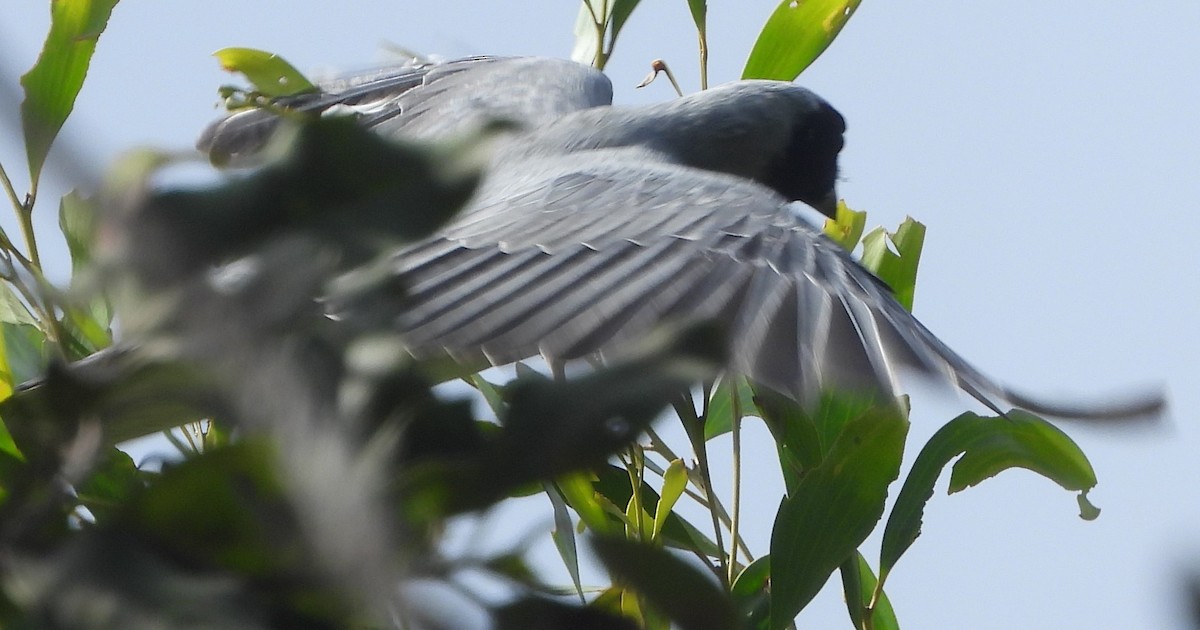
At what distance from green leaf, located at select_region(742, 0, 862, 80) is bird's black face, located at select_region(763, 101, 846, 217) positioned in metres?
0.92

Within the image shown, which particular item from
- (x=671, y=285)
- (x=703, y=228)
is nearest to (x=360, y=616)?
(x=671, y=285)

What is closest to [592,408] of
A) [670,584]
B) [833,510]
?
[670,584]

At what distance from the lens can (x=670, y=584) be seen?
34 cm

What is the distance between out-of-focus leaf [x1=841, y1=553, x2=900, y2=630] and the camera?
1.52 meters

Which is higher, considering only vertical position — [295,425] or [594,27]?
[295,425]

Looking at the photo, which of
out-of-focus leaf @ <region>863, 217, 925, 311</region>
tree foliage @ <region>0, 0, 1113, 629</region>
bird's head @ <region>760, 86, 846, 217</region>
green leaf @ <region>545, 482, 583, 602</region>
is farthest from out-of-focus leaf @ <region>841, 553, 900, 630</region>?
bird's head @ <region>760, 86, 846, 217</region>

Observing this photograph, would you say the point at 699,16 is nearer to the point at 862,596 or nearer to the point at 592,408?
the point at 862,596

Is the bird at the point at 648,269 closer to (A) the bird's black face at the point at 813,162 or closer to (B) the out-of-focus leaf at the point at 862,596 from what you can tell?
(B) the out-of-focus leaf at the point at 862,596

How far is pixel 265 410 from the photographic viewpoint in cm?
29

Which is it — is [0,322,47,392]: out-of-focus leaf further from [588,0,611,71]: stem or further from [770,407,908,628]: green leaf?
[588,0,611,71]: stem

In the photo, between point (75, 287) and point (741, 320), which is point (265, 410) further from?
point (741, 320)

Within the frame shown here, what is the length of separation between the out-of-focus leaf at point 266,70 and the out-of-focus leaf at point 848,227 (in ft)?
2.70

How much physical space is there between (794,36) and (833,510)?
995mm

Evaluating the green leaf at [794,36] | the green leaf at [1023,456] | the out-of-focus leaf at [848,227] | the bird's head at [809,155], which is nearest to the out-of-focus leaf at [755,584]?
the green leaf at [1023,456]
